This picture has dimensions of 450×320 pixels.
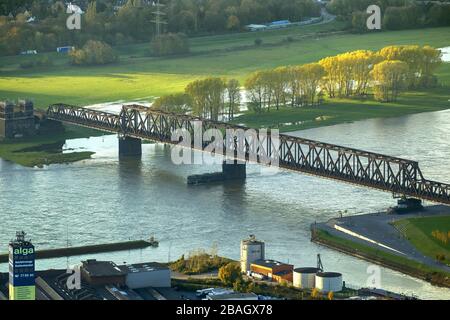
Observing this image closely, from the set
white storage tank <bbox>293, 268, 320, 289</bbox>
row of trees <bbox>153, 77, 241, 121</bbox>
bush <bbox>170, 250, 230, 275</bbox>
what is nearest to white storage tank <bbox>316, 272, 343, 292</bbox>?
white storage tank <bbox>293, 268, 320, 289</bbox>

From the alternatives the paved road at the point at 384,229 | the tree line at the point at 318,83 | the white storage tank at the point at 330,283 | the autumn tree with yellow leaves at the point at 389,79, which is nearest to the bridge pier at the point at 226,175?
the paved road at the point at 384,229

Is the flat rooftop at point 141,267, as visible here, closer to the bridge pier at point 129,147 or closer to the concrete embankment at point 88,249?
A: the concrete embankment at point 88,249

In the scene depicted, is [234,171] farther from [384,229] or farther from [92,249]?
[92,249]

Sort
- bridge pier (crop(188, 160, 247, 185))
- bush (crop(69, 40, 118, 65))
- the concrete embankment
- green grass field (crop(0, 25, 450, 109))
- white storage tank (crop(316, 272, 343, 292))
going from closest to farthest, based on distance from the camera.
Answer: white storage tank (crop(316, 272, 343, 292)), the concrete embankment, bridge pier (crop(188, 160, 247, 185)), green grass field (crop(0, 25, 450, 109)), bush (crop(69, 40, 118, 65))

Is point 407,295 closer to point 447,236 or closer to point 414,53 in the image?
point 447,236

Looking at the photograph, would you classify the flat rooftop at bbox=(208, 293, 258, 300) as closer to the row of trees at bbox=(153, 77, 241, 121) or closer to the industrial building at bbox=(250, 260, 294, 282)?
the industrial building at bbox=(250, 260, 294, 282)

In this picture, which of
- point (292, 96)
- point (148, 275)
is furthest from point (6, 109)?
point (148, 275)

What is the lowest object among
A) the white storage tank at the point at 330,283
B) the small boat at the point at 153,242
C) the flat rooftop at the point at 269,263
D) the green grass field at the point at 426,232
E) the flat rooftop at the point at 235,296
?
the small boat at the point at 153,242
